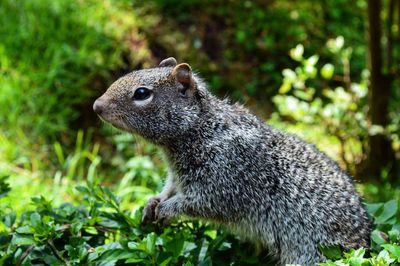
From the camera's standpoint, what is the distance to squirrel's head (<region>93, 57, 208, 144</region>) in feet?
11.3

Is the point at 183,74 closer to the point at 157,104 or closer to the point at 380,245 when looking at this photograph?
the point at 157,104

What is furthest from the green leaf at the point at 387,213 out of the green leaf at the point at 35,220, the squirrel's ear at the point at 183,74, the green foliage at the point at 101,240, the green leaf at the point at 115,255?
the green leaf at the point at 35,220

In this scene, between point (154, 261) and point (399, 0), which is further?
point (399, 0)

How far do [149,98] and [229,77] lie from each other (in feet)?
13.2

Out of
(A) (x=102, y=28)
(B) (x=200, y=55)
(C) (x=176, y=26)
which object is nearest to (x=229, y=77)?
(B) (x=200, y=55)

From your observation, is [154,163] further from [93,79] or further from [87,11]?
[87,11]

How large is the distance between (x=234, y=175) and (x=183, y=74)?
1.98 feet

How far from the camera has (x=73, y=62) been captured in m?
6.69

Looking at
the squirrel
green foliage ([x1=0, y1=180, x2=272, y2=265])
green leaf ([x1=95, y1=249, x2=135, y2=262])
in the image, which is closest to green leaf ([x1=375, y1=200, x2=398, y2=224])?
the squirrel

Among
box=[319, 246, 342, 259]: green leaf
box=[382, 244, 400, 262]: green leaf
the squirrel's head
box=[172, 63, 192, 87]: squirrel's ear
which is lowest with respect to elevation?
box=[319, 246, 342, 259]: green leaf

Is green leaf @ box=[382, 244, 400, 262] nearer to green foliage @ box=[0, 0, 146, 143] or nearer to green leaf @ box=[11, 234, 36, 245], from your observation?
green leaf @ box=[11, 234, 36, 245]

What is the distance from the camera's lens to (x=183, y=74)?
348 cm

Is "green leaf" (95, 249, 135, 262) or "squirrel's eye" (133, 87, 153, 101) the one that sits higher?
"squirrel's eye" (133, 87, 153, 101)

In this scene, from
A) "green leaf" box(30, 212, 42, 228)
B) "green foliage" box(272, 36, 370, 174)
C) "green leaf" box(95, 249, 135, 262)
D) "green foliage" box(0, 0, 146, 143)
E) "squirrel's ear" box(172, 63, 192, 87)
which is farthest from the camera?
"green foliage" box(0, 0, 146, 143)
